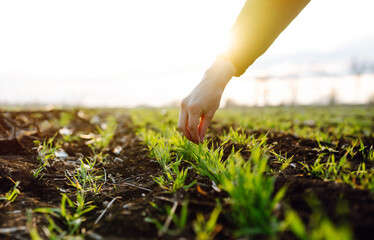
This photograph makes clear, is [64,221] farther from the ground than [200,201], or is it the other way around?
[200,201]

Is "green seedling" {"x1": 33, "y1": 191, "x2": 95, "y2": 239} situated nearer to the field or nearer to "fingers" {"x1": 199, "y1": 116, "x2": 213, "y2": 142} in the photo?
the field

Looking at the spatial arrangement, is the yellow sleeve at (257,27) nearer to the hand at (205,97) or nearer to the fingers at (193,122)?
the hand at (205,97)

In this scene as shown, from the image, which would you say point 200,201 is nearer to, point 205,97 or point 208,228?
point 208,228

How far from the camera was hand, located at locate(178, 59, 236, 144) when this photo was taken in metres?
Result: 1.66

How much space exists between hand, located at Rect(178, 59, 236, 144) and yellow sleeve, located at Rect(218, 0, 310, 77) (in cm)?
11

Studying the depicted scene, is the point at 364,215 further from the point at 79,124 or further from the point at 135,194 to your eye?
the point at 79,124

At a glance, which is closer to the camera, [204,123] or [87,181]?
[204,123]

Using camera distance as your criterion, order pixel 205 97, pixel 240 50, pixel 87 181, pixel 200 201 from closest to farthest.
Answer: pixel 200 201
pixel 205 97
pixel 240 50
pixel 87 181

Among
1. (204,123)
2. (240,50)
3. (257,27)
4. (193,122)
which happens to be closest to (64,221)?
(193,122)

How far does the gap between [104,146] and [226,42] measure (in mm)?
2128

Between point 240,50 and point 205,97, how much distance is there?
1.49 feet

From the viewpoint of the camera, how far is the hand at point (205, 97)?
1664 millimetres

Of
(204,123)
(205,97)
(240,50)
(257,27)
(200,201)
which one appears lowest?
(200,201)

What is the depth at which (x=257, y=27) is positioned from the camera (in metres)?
1.71
